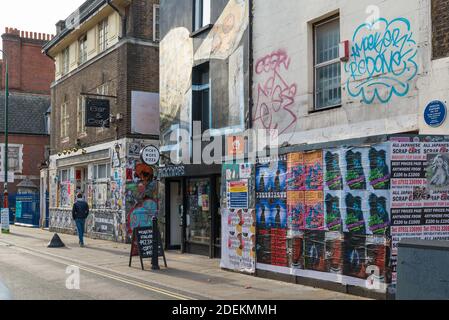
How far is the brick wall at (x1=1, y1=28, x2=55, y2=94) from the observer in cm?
4412

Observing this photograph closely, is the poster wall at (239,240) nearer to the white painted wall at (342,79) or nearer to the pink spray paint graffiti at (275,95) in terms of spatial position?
the white painted wall at (342,79)

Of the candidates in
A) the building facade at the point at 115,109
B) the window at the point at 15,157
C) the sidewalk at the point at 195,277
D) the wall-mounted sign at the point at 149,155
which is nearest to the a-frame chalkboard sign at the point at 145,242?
the sidewalk at the point at 195,277

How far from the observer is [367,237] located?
9.12m

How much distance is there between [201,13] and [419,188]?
931cm

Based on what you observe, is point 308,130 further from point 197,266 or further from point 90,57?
point 90,57

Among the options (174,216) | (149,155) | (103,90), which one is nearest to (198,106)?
(149,155)

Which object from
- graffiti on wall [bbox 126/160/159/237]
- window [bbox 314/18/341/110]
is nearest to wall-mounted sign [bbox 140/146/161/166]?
window [bbox 314/18/341/110]

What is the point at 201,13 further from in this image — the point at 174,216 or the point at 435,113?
the point at 435,113

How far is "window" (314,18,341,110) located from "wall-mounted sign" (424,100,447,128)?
2213mm

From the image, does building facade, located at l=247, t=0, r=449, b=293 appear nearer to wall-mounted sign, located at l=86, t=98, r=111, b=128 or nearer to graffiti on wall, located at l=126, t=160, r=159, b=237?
graffiti on wall, located at l=126, t=160, r=159, b=237

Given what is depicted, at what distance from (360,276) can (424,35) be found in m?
4.14

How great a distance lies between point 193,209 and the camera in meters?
16.1

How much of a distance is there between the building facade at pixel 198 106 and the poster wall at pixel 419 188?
16.9ft
